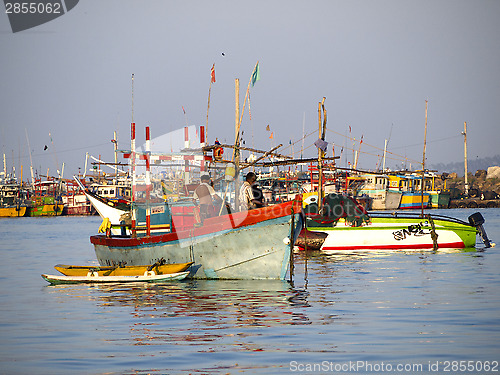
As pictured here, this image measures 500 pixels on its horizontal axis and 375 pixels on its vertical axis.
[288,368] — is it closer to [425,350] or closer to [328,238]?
[425,350]

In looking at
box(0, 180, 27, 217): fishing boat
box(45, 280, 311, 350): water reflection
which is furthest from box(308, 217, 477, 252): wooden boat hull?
box(0, 180, 27, 217): fishing boat

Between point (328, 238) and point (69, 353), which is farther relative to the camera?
point (328, 238)

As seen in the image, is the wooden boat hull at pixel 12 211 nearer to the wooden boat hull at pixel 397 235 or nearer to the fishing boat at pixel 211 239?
the wooden boat hull at pixel 397 235

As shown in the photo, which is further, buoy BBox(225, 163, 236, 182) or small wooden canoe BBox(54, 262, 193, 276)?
buoy BBox(225, 163, 236, 182)

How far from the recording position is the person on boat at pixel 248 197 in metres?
19.8

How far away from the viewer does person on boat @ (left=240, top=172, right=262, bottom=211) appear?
19.8 m

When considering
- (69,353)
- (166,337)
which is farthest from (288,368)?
(69,353)

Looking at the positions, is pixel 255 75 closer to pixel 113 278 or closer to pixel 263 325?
pixel 113 278

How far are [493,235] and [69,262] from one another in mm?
27658

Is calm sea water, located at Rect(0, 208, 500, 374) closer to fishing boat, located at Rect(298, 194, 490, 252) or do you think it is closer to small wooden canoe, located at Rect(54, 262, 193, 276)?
small wooden canoe, located at Rect(54, 262, 193, 276)

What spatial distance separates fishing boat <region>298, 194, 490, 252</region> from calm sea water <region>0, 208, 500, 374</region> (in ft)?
24.1

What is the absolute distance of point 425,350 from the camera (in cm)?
1148

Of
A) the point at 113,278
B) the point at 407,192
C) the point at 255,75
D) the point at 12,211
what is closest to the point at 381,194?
the point at 407,192

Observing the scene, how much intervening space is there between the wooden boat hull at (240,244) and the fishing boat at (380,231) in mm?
11634
